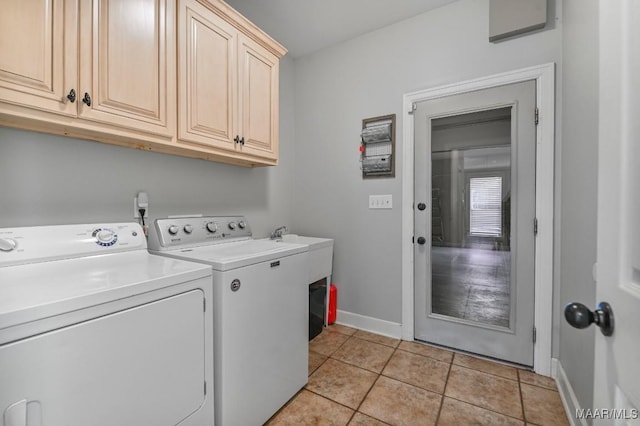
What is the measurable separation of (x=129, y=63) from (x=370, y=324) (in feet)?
8.27

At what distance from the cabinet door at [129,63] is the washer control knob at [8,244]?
1.91 feet

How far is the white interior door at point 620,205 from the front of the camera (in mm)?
499

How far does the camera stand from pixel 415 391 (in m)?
1.73

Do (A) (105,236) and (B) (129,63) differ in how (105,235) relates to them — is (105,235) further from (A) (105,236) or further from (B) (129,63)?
Answer: (B) (129,63)

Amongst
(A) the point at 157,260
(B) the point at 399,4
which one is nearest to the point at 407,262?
(A) the point at 157,260

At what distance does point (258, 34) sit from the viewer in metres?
1.96

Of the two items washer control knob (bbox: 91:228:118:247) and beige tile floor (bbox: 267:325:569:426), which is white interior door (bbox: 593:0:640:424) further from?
washer control knob (bbox: 91:228:118:247)

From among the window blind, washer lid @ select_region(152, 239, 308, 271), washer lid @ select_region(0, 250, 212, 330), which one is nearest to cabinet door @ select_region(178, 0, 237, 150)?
washer lid @ select_region(152, 239, 308, 271)

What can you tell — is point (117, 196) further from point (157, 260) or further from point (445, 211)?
point (445, 211)

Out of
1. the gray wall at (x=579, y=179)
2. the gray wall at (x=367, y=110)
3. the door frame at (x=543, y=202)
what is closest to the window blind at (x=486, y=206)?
the door frame at (x=543, y=202)

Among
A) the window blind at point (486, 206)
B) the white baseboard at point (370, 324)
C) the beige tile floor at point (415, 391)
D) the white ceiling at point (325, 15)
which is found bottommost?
the beige tile floor at point (415, 391)

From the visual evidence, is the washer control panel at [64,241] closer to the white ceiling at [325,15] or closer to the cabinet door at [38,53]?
Result: the cabinet door at [38,53]

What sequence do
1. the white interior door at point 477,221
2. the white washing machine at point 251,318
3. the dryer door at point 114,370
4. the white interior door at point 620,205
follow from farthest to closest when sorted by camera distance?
the white interior door at point 477,221 < the white washing machine at point 251,318 < the dryer door at point 114,370 < the white interior door at point 620,205

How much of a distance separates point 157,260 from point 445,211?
204 cm
